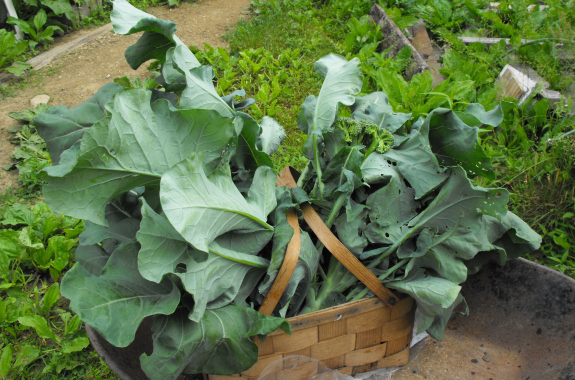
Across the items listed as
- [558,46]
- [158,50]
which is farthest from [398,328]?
[558,46]

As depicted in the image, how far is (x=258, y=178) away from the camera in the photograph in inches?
60.5

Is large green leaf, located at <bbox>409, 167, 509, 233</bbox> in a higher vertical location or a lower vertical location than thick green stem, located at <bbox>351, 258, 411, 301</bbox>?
higher

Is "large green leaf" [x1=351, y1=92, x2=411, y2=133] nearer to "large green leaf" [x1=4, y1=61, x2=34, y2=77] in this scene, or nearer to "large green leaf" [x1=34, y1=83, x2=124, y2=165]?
"large green leaf" [x1=34, y1=83, x2=124, y2=165]

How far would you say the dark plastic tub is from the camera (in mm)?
1660

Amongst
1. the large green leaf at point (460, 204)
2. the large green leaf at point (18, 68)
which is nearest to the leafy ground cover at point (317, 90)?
the large green leaf at point (460, 204)

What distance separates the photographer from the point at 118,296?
4.38 feet

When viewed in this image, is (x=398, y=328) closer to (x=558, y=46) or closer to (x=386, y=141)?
(x=386, y=141)

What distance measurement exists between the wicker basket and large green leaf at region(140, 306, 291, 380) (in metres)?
0.10

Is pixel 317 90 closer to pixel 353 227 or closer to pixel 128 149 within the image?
pixel 353 227

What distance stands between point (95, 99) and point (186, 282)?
3.00ft

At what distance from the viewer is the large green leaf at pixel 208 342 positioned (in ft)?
4.27

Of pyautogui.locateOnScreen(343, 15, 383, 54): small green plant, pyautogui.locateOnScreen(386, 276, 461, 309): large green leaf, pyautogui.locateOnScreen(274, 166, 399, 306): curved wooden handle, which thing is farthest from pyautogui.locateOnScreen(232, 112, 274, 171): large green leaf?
pyautogui.locateOnScreen(343, 15, 383, 54): small green plant

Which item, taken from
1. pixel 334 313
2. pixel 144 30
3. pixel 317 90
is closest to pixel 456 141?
pixel 334 313

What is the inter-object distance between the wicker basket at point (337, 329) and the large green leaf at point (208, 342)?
0.10 metres
